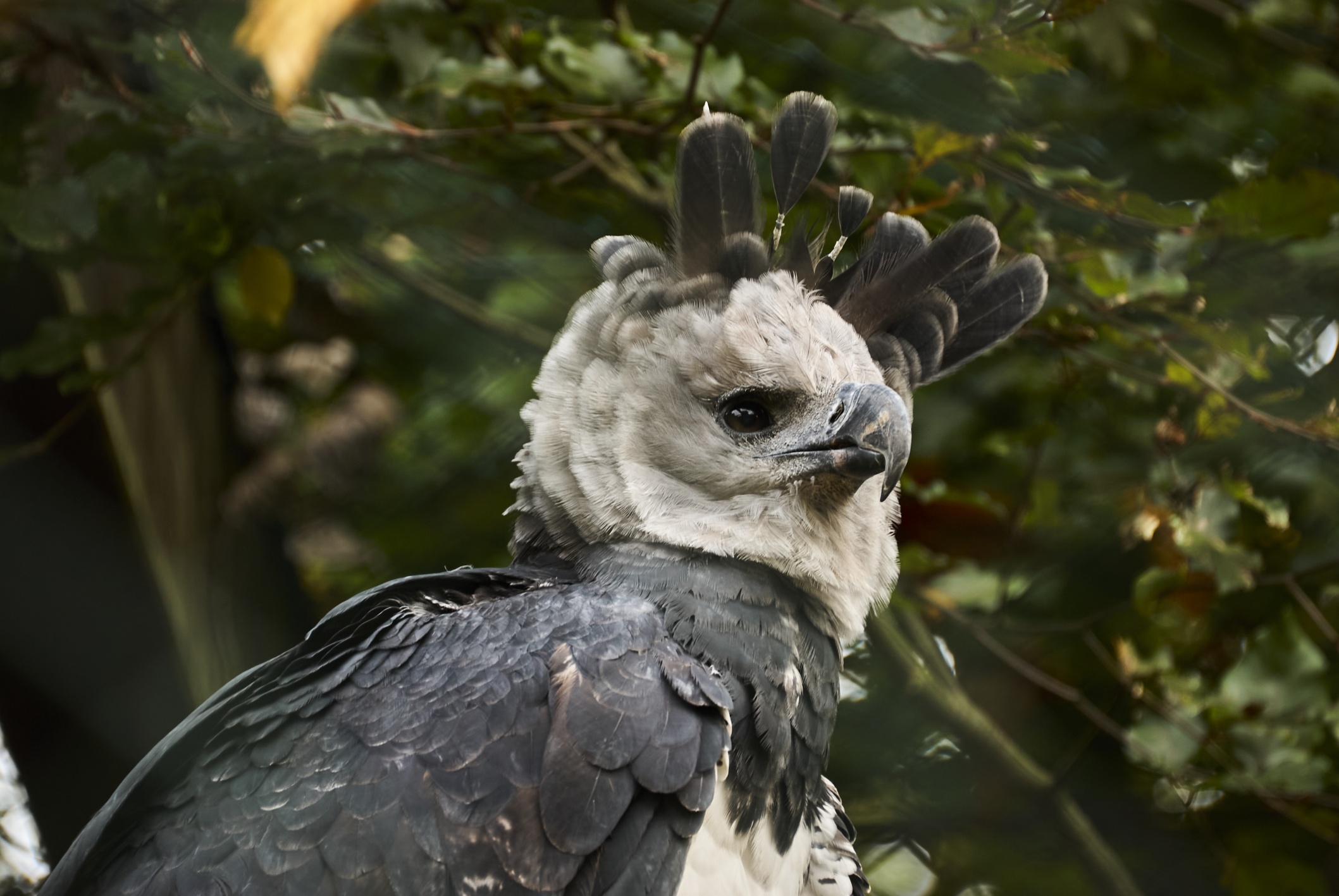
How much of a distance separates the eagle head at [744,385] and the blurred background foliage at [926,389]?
0.29 meters

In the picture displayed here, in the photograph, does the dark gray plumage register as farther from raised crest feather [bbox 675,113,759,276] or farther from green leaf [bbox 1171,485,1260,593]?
green leaf [bbox 1171,485,1260,593]

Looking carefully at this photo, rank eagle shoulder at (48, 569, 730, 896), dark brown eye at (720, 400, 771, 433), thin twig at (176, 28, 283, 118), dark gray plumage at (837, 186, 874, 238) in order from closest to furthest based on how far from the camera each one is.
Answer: eagle shoulder at (48, 569, 730, 896)
dark brown eye at (720, 400, 771, 433)
dark gray plumage at (837, 186, 874, 238)
thin twig at (176, 28, 283, 118)

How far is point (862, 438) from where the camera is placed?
162cm

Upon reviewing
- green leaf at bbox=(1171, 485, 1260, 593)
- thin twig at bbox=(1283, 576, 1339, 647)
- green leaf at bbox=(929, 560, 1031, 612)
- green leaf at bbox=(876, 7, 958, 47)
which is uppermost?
green leaf at bbox=(876, 7, 958, 47)

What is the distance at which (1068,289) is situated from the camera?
2.20 meters

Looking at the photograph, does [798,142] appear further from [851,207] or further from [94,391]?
[94,391]

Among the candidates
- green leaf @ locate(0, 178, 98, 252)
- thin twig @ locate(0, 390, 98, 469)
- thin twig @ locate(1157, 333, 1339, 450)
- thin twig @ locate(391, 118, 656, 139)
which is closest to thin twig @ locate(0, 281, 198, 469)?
thin twig @ locate(0, 390, 98, 469)

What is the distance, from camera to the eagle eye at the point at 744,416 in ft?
5.68

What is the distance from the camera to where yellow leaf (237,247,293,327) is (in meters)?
2.47

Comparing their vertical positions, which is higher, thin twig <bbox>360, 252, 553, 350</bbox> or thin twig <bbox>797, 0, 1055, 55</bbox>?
thin twig <bbox>797, 0, 1055, 55</bbox>

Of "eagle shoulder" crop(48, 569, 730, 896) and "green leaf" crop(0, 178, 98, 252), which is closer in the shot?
"eagle shoulder" crop(48, 569, 730, 896)

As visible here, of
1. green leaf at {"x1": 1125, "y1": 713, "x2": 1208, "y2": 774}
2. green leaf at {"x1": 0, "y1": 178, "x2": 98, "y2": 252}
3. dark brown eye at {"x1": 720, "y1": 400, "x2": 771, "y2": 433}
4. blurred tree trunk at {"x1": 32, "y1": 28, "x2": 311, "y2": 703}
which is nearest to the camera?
dark brown eye at {"x1": 720, "y1": 400, "x2": 771, "y2": 433}

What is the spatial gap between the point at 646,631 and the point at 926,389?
1.36m

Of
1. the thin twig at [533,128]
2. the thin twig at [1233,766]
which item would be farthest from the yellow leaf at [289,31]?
the thin twig at [1233,766]
